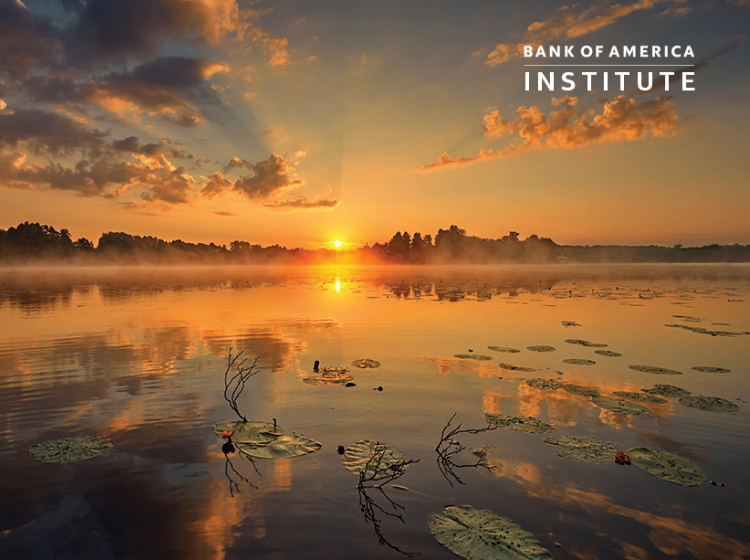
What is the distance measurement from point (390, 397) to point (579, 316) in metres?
22.5

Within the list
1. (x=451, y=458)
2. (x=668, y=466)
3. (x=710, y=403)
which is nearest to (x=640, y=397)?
(x=710, y=403)

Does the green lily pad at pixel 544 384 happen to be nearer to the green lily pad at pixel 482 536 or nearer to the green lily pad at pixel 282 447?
the green lily pad at pixel 482 536

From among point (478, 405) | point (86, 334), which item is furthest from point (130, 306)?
point (478, 405)

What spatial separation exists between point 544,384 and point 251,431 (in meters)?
9.25

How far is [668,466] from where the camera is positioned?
24.1 ft

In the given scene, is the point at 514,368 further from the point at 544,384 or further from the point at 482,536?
the point at 482,536

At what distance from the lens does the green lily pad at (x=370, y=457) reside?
7273 mm

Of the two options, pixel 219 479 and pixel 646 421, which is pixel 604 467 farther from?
pixel 219 479

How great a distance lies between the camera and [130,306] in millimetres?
34156

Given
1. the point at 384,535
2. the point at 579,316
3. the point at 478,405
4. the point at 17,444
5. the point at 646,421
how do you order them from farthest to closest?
the point at 579,316, the point at 478,405, the point at 646,421, the point at 17,444, the point at 384,535

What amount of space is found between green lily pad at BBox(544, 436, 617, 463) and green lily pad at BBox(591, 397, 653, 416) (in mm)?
2386

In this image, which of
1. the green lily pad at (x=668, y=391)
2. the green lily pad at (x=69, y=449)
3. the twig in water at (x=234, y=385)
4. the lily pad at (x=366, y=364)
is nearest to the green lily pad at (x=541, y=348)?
the green lily pad at (x=668, y=391)

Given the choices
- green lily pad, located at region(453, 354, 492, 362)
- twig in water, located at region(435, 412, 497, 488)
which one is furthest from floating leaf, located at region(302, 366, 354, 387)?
green lily pad, located at region(453, 354, 492, 362)

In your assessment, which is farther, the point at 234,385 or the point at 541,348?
the point at 541,348
